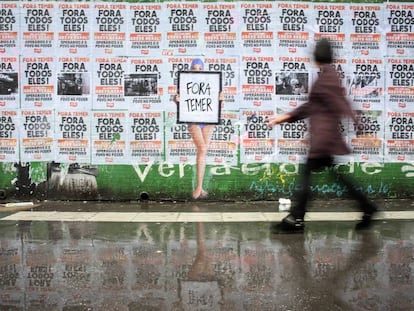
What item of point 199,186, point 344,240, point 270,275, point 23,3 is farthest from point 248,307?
point 23,3

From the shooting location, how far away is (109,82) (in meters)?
8.86

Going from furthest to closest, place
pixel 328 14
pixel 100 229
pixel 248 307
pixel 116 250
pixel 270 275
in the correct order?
pixel 328 14 < pixel 100 229 < pixel 116 250 < pixel 270 275 < pixel 248 307

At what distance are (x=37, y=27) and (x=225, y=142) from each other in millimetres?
3888

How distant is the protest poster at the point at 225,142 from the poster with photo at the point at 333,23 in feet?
6.82

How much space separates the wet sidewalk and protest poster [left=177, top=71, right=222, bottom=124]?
180cm

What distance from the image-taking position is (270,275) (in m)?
4.82

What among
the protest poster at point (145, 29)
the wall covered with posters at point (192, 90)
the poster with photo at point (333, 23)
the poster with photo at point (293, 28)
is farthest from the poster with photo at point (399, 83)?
the protest poster at point (145, 29)

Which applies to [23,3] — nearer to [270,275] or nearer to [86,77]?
[86,77]

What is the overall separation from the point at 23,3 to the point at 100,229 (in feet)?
14.8

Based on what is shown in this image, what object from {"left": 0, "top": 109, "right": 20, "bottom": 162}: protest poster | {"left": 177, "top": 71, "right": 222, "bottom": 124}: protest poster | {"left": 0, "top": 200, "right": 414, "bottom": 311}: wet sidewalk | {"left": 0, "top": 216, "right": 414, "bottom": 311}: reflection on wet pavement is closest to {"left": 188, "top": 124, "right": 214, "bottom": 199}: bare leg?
{"left": 177, "top": 71, "right": 222, "bottom": 124}: protest poster

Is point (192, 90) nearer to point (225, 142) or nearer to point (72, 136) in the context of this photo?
point (225, 142)

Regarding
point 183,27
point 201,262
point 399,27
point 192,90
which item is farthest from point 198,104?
point 201,262

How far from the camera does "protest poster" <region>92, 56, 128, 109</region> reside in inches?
348

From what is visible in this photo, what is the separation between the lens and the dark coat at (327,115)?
18.3ft
